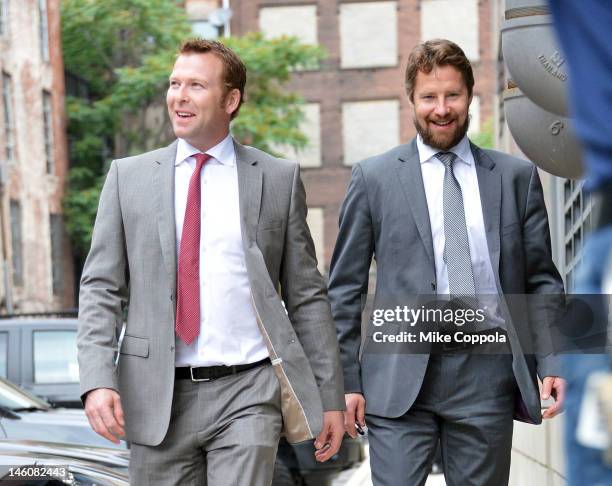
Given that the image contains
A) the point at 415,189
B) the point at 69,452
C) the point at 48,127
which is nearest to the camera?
the point at 415,189

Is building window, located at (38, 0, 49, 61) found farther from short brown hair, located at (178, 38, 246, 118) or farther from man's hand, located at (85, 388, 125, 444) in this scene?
man's hand, located at (85, 388, 125, 444)

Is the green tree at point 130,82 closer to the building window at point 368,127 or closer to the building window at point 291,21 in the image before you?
the building window at point 291,21

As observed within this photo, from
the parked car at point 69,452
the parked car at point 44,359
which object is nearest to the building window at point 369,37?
the parked car at point 44,359

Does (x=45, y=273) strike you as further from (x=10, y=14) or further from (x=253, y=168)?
(x=253, y=168)

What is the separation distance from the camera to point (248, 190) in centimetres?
503

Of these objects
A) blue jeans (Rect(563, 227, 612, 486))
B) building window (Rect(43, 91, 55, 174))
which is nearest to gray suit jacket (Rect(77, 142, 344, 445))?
blue jeans (Rect(563, 227, 612, 486))

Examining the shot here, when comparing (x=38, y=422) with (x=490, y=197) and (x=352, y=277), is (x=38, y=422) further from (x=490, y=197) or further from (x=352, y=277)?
(x=490, y=197)

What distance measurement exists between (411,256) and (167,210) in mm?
846

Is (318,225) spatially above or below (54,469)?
below

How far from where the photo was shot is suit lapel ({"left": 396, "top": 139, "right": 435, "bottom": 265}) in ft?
16.8

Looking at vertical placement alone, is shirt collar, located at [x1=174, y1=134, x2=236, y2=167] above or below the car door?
above

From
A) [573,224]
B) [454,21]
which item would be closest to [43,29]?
[454,21]

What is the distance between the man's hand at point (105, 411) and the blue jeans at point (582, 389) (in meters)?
2.81

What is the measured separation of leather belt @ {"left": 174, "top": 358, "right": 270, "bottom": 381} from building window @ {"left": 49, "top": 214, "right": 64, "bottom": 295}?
4169 cm
